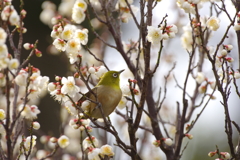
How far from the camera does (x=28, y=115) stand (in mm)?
2980

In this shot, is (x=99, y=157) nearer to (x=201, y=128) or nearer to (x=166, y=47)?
(x=166, y=47)

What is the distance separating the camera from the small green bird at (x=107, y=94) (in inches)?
138

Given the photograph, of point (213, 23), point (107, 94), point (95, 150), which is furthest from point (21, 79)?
point (213, 23)

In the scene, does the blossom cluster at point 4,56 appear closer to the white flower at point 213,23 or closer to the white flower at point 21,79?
the white flower at point 21,79

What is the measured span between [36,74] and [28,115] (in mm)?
443

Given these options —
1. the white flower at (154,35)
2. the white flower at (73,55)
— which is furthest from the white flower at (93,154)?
the white flower at (154,35)

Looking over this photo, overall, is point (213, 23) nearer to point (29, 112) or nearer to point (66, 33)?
point (66, 33)

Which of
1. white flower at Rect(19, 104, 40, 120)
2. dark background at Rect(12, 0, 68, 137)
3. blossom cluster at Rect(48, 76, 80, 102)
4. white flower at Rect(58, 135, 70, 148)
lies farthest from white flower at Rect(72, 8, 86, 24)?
→ dark background at Rect(12, 0, 68, 137)

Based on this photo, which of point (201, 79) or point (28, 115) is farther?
point (201, 79)

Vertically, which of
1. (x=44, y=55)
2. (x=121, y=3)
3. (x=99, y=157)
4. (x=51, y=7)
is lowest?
(x=99, y=157)

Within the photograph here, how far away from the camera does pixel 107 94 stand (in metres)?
3.61

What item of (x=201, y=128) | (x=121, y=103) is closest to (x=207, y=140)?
(x=201, y=128)

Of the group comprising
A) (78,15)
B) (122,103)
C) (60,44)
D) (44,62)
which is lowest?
(122,103)

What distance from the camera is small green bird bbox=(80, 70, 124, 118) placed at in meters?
3.52
